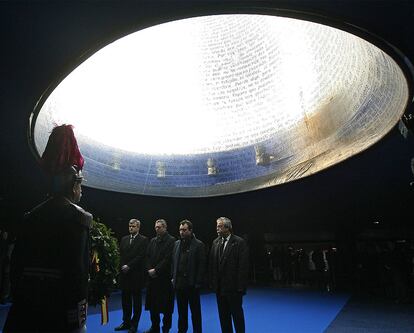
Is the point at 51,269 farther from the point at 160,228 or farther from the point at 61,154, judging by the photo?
the point at 160,228

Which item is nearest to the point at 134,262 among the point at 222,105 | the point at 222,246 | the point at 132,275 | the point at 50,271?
the point at 132,275

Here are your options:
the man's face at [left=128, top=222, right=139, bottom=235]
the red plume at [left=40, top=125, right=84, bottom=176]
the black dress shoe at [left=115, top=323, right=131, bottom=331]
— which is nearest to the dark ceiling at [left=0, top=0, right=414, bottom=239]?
the red plume at [left=40, top=125, right=84, bottom=176]

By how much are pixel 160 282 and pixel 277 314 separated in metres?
3.43

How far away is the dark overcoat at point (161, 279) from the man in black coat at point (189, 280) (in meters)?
0.28

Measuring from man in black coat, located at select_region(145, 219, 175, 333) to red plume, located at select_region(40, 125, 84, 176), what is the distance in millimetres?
3157

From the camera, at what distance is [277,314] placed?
743cm

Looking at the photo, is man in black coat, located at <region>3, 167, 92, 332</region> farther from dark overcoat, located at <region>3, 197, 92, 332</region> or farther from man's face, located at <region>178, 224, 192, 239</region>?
man's face, located at <region>178, 224, 192, 239</region>

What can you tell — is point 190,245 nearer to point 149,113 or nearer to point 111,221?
point 149,113

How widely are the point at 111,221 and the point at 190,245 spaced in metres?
8.51

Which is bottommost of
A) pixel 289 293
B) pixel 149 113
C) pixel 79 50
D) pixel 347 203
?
pixel 289 293

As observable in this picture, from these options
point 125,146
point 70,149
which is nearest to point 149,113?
point 125,146

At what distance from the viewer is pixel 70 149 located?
2.75 metres

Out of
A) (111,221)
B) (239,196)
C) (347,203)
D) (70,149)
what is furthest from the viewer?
(111,221)

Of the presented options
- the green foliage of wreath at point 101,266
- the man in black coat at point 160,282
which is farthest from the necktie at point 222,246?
the green foliage of wreath at point 101,266
